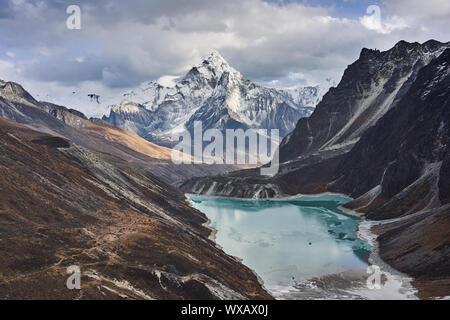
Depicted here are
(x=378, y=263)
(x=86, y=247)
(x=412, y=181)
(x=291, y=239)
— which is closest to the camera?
(x=86, y=247)

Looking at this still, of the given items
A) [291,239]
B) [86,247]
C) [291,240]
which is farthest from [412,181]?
[86,247]

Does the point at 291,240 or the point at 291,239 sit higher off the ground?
the point at 291,239

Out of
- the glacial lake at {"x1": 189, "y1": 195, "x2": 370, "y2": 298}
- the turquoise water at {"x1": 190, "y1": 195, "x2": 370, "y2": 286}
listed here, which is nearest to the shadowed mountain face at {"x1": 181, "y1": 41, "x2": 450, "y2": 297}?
the glacial lake at {"x1": 189, "y1": 195, "x2": 370, "y2": 298}

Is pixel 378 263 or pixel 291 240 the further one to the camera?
pixel 291 240

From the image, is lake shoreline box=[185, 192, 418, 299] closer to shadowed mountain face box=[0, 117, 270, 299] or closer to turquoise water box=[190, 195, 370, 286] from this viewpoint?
turquoise water box=[190, 195, 370, 286]

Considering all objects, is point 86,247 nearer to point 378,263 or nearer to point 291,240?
point 378,263

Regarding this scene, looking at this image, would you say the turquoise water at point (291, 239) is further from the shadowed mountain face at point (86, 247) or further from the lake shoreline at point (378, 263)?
the shadowed mountain face at point (86, 247)

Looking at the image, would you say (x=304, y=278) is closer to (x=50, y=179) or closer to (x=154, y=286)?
(x=154, y=286)
